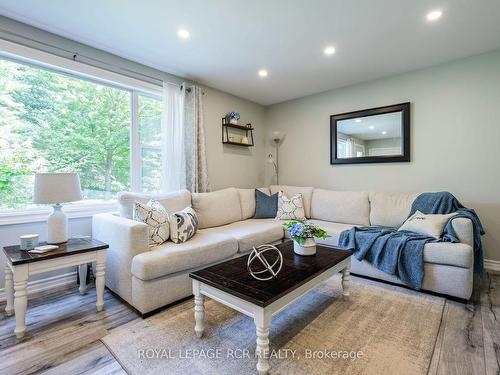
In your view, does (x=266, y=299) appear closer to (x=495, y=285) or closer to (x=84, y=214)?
(x=84, y=214)

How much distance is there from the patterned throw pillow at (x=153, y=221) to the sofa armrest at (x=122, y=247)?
13 centimetres

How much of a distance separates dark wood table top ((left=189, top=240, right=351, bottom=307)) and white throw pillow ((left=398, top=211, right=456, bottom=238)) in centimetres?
97

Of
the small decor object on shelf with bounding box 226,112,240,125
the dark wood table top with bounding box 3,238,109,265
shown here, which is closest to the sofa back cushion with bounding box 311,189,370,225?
the small decor object on shelf with bounding box 226,112,240,125

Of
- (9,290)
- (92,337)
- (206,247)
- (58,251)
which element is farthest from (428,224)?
(9,290)

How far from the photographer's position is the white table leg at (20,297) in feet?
5.70

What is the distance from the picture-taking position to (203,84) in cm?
386

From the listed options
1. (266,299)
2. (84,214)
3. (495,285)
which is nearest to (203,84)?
(84,214)

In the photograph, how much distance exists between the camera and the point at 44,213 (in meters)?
2.50

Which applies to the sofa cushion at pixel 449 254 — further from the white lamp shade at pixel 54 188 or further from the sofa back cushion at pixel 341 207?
the white lamp shade at pixel 54 188

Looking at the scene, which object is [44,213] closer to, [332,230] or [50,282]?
[50,282]

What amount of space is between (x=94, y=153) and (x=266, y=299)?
258cm

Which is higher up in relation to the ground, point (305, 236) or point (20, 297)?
point (305, 236)

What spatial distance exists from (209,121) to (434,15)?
284 centimetres

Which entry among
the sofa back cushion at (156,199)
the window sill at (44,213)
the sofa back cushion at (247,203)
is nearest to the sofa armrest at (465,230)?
the sofa back cushion at (247,203)
